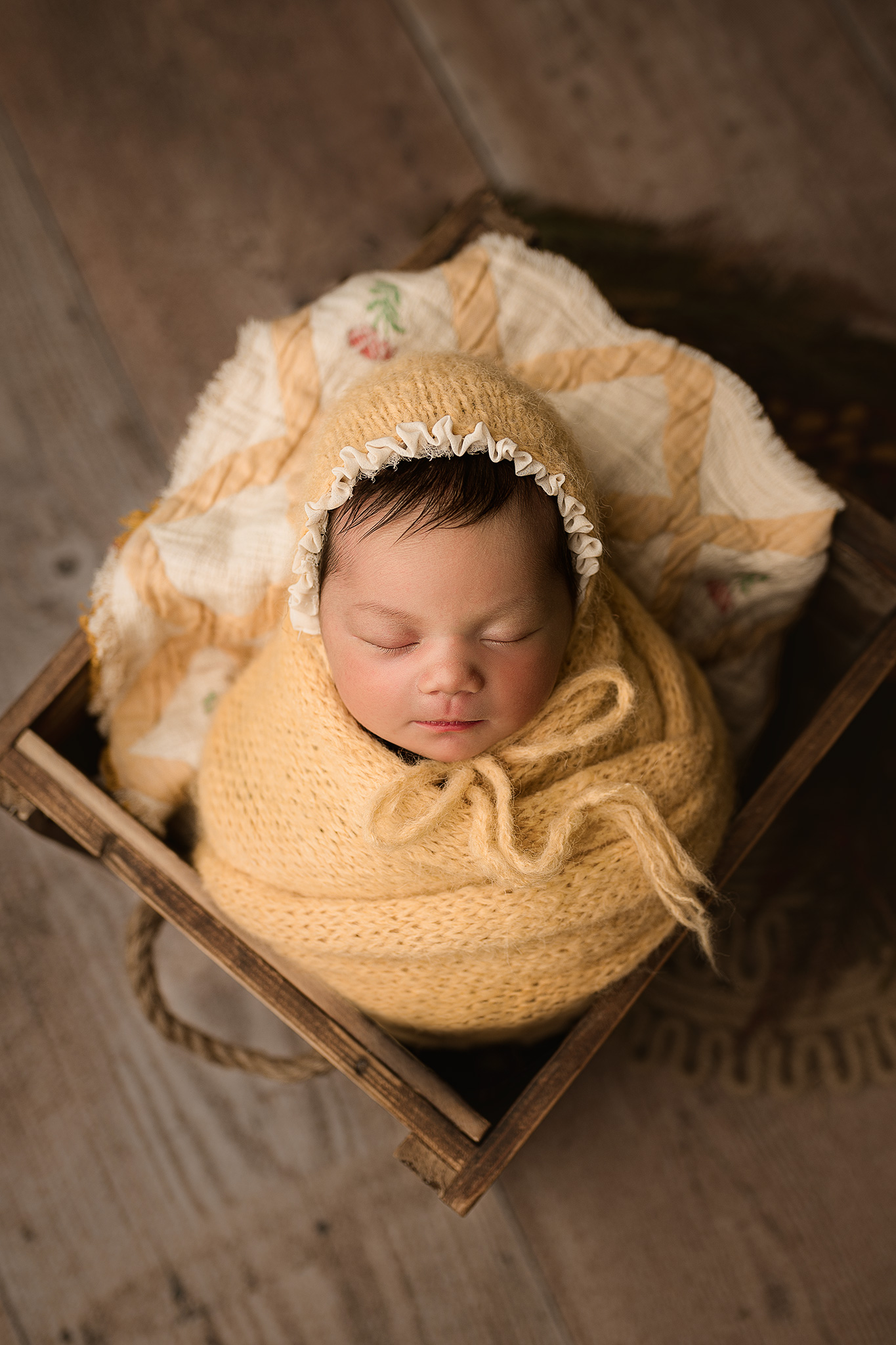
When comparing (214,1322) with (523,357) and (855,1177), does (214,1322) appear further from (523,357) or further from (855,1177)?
(523,357)

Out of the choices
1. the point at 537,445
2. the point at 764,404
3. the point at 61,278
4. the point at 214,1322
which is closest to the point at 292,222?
the point at 61,278

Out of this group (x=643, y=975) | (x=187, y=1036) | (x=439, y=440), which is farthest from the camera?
(x=187, y=1036)

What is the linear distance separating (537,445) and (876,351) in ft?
2.45

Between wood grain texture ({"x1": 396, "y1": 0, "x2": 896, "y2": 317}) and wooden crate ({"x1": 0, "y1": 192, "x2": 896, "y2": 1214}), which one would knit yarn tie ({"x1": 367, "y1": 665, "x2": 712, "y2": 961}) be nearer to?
wooden crate ({"x1": 0, "y1": 192, "x2": 896, "y2": 1214})

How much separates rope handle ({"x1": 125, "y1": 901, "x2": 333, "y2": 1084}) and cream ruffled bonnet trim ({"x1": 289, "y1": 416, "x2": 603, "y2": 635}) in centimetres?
40

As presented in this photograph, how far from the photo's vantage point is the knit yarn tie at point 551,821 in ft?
2.17

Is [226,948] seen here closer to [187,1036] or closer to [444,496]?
[187,1036]

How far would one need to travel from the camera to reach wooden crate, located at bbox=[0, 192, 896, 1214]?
0.71 meters

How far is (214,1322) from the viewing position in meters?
1.02

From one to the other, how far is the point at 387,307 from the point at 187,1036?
0.73m

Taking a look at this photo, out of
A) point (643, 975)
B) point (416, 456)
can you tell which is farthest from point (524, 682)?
point (643, 975)

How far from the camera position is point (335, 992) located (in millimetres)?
771

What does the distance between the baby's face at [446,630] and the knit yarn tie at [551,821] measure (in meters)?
0.03

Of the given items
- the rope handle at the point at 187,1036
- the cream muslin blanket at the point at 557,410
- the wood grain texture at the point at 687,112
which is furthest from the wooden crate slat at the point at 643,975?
the wood grain texture at the point at 687,112
